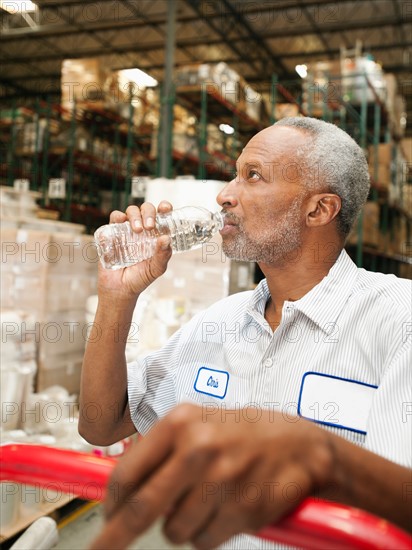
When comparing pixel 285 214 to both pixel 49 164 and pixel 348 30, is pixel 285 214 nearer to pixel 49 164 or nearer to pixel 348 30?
pixel 49 164

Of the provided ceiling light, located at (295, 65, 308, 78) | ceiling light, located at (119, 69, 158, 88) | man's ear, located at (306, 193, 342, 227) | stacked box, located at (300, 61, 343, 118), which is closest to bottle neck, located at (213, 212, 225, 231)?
man's ear, located at (306, 193, 342, 227)

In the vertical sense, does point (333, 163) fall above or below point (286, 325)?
above

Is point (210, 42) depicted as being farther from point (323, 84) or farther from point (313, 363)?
point (313, 363)

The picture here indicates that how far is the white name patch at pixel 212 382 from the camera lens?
1.55 m

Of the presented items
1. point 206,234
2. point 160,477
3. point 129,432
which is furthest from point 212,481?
point 206,234

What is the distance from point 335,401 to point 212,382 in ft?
1.28

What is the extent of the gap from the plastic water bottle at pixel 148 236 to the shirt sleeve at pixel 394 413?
0.76 meters

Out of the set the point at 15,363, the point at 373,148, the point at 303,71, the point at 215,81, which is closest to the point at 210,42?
the point at 303,71

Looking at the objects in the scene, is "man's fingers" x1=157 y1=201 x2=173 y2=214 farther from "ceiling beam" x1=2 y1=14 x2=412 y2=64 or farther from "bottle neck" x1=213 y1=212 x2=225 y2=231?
"ceiling beam" x1=2 y1=14 x2=412 y2=64

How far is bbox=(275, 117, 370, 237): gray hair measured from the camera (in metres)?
1.66


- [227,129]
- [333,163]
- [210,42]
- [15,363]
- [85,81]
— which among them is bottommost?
[15,363]

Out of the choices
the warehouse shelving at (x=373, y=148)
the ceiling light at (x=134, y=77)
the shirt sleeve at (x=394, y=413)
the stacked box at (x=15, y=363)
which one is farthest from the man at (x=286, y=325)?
the ceiling light at (x=134, y=77)

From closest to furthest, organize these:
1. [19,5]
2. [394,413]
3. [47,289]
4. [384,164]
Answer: [394,413], [47,289], [19,5], [384,164]

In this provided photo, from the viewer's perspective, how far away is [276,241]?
1.63m
